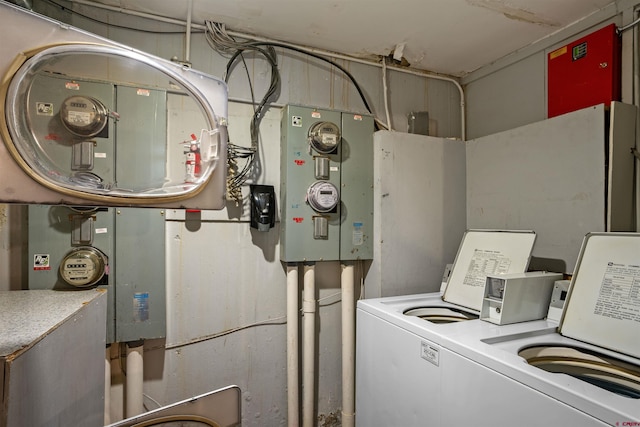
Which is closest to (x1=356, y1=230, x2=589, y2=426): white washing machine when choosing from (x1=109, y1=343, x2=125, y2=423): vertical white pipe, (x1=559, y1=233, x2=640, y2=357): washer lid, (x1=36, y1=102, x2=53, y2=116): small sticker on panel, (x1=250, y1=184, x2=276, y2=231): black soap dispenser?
(x1=559, y1=233, x2=640, y2=357): washer lid

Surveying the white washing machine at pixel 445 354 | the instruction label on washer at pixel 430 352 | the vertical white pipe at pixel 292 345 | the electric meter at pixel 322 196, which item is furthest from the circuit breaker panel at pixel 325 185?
the instruction label on washer at pixel 430 352

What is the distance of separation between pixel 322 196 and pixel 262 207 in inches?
12.6

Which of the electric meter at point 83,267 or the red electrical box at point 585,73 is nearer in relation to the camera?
the electric meter at point 83,267

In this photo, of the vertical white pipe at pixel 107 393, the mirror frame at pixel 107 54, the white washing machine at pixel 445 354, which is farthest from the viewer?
the vertical white pipe at pixel 107 393

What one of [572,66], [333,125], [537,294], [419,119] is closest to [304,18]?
[333,125]

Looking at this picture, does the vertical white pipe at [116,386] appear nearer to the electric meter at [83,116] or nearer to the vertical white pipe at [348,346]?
the electric meter at [83,116]

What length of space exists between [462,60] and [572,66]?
0.61 meters

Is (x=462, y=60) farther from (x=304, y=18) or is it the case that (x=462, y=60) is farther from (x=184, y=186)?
(x=184, y=186)

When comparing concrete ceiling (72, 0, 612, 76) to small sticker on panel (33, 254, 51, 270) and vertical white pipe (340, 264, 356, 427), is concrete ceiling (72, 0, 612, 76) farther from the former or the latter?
vertical white pipe (340, 264, 356, 427)

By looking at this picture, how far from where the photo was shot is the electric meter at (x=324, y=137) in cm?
176

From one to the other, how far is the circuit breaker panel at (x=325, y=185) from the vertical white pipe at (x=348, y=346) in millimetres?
153

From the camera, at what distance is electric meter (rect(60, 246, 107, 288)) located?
137 centimetres

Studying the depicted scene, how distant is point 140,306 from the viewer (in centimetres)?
152

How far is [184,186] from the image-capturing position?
3.22 ft
